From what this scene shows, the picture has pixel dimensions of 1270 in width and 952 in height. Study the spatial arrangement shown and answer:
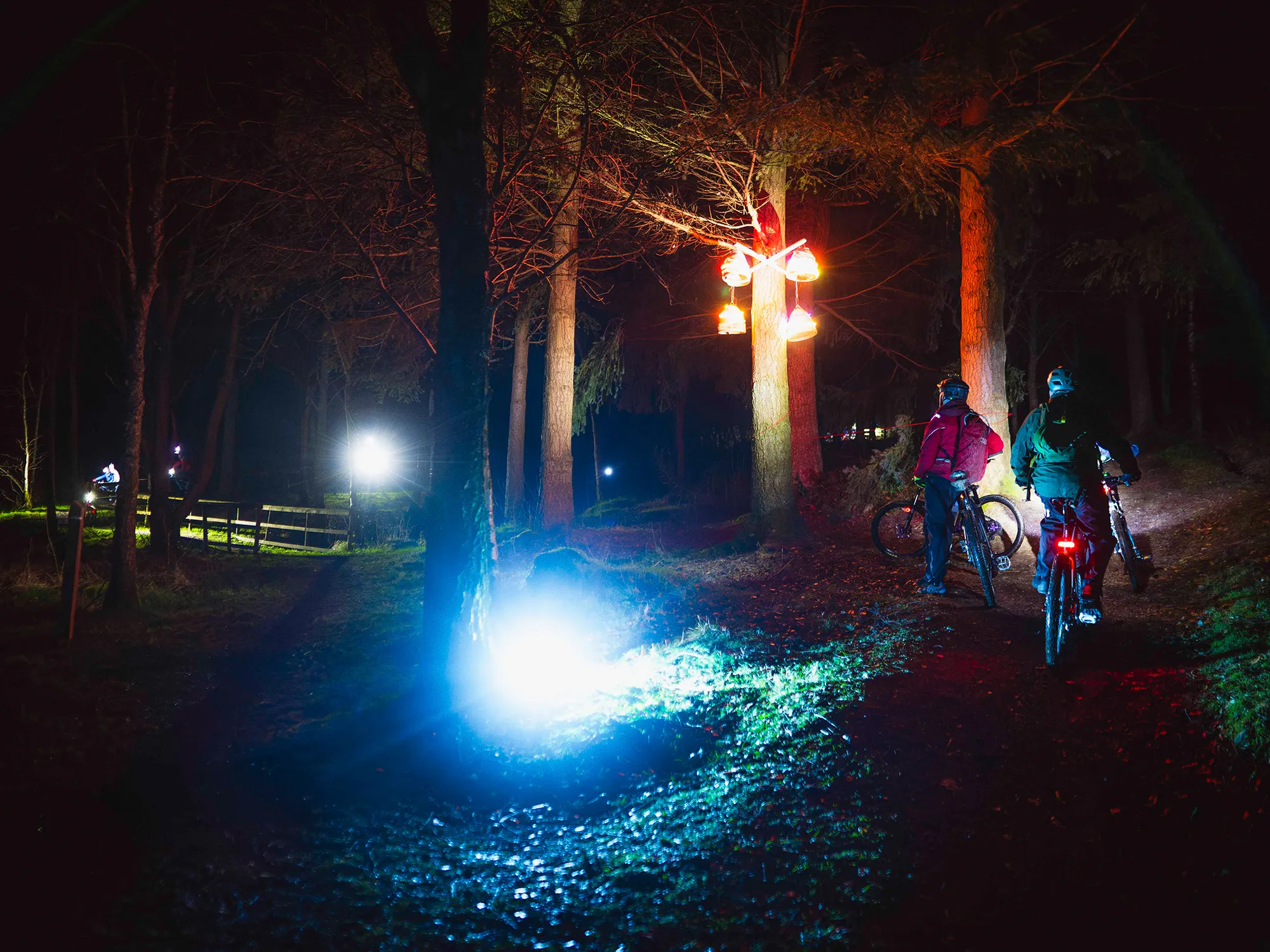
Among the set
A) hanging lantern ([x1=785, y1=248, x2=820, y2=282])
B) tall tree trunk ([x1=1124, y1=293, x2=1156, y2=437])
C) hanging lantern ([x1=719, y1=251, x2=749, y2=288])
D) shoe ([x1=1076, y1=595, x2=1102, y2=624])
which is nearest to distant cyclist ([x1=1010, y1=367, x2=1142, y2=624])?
shoe ([x1=1076, y1=595, x2=1102, y2=624])

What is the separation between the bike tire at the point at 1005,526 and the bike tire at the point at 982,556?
177 centimetres

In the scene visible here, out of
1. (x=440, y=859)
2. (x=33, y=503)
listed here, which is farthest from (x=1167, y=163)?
(x=33, y=503)

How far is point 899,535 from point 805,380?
6984mm

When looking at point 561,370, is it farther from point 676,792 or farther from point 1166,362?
point 1166,362

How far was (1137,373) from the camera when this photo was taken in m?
21.2

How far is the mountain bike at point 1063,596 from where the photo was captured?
15.9 ft

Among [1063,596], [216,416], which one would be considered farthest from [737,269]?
[216,416]

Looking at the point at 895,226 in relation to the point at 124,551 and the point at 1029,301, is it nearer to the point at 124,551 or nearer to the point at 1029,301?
the point at 1029,301

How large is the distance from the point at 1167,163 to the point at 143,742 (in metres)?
14.3

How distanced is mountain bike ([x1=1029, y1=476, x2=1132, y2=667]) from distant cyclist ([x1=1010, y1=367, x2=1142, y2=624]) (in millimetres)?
47

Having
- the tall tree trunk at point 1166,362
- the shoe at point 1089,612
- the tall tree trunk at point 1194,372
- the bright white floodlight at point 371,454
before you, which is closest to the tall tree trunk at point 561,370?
the bright white floodlight at point 371,454

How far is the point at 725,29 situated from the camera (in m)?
9.49

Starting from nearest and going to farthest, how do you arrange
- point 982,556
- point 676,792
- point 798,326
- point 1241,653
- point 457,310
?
point 676,792 < point 1241,653 < point 457,310 < point 982,556 < point 798,326

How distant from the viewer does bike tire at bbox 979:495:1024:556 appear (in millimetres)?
8688
